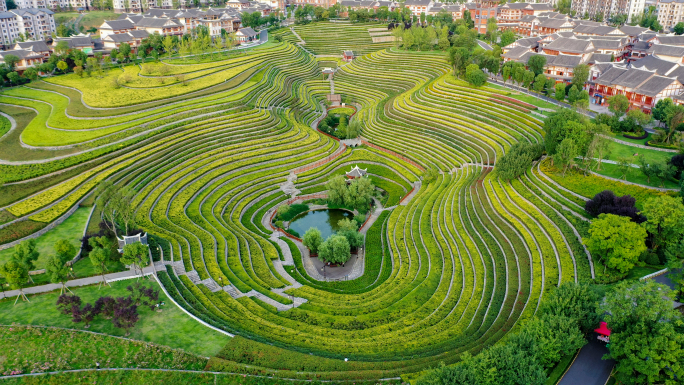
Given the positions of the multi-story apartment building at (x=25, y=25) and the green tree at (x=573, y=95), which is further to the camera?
the multi-story apartment building at (x=25, y=25)

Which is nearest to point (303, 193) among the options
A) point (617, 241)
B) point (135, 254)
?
point (135, 254)

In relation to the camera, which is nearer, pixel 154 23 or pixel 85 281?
pixel 85 281

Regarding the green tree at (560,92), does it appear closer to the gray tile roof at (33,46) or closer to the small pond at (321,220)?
the small pond at (321,220)

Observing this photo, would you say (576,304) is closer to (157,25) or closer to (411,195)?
(411,195)

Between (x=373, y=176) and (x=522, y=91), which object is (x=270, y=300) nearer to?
(x=373, y=176)

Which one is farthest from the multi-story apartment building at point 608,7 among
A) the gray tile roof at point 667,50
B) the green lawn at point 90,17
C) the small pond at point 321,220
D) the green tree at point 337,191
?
the green lawn at point 90,17

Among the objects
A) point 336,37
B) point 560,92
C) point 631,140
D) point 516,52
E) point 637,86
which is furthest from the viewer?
point 336,37

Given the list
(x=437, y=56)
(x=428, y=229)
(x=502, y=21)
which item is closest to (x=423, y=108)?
(x=437, y=56)
